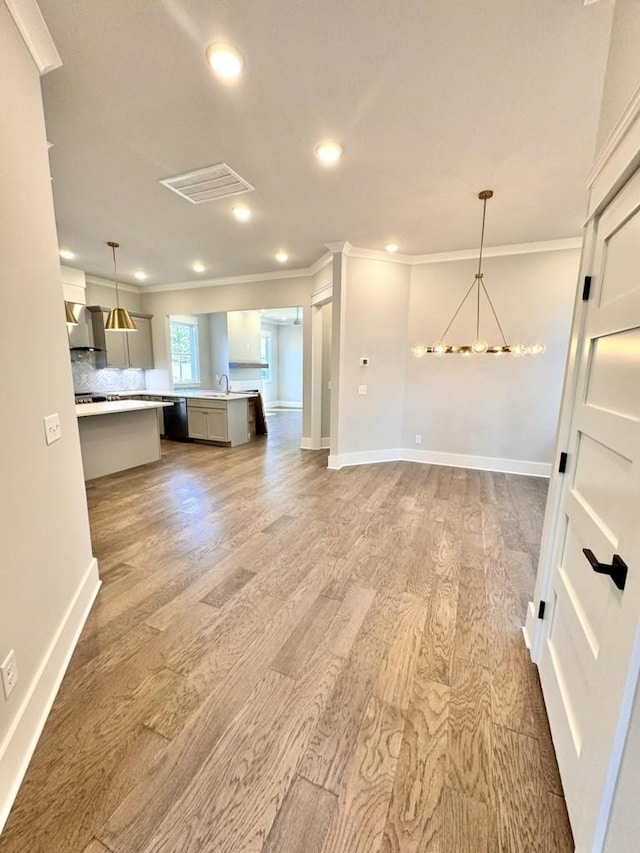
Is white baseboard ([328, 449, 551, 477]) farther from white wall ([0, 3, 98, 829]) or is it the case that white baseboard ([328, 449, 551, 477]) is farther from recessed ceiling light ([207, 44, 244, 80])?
recessed ceiling light ([207, 44, 244, 80])

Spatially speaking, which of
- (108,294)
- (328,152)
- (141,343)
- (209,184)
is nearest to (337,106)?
(328,152)

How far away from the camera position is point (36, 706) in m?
1.31

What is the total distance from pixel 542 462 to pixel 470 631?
343 centimetres

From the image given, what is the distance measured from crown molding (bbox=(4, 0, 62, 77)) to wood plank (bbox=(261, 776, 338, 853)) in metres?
3.09

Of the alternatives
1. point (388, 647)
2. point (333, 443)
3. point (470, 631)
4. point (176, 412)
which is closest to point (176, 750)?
point (388, 647)

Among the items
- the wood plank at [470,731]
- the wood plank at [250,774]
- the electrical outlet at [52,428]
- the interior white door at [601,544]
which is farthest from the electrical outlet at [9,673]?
the interior white door at [601,544]

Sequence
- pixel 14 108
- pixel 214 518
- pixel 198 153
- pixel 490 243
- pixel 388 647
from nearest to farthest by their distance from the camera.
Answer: pixel 14 108 → pixel 388 647 → pixel 198 153 → pixel 214 518 → pixel 490 243

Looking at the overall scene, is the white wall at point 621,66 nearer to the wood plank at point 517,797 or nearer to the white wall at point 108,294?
the wood plank at point 517,797

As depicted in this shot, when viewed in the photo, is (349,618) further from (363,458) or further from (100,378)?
(100,378)

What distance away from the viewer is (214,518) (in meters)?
3.22

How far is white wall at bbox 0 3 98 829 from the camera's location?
1.23 m

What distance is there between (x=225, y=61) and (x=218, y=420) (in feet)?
15.6

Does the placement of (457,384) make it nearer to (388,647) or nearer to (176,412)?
(388,647)

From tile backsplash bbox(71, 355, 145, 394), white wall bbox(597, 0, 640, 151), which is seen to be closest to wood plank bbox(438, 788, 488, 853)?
white wall bbox(597, 0, 640, 151)
